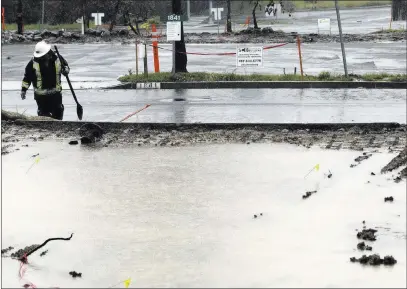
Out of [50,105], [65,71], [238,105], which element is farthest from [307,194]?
[238,105]

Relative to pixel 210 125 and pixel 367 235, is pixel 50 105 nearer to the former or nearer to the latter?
pixel 210 125

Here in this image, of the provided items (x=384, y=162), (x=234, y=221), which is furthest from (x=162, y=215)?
(x=384, y=162)

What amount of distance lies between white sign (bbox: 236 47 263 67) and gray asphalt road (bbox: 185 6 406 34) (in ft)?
61.8

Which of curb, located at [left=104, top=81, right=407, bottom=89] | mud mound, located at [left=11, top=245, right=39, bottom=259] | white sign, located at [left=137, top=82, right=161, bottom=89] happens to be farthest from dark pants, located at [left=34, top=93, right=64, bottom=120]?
mud mound, located at [left=11, top=245, right=39, bottom=259]

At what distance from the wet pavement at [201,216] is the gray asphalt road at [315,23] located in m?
30.1

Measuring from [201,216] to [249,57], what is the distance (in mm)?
14014

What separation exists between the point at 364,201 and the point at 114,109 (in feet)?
30.2

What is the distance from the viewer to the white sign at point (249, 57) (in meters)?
23.8

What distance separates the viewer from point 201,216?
404 inches

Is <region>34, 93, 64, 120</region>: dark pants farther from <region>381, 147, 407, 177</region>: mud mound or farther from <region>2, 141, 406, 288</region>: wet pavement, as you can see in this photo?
<region>381, 147, 407, 177</region>: mud mound

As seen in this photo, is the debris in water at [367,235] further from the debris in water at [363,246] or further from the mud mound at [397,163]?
the mud mound at [397,163]

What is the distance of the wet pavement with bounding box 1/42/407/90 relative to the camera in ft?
84.0

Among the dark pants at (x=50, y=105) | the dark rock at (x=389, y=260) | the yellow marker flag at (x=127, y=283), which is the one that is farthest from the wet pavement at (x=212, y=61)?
the dark rock at (x=389, y=260)

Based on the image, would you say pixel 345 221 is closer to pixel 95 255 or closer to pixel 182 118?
pixel 95 255
